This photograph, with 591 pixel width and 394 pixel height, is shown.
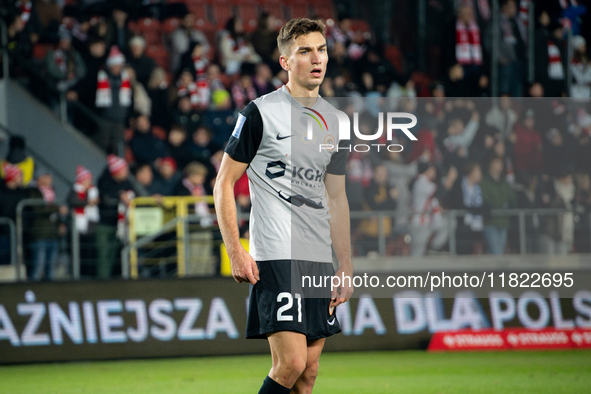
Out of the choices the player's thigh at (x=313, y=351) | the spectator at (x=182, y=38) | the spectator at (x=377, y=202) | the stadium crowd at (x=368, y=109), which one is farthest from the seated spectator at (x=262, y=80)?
the player's thigh at (x=313, y=351)

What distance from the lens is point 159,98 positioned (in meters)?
12.4

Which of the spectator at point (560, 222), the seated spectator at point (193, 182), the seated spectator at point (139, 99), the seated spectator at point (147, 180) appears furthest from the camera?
the seated spectator at point (139, 99)

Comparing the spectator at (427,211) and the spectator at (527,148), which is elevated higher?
the spectator at (527,148)

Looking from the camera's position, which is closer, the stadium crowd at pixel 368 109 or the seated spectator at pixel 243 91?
the stadium crowd at pixel 368 109

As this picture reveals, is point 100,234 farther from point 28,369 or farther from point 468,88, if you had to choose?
point 468,88

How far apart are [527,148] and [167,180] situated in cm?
478

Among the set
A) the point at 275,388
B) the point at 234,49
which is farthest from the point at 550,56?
the point at 275,388

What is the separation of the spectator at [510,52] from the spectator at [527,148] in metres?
2.64

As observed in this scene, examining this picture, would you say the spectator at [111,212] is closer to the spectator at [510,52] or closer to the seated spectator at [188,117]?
the seated spectator at [188,117]

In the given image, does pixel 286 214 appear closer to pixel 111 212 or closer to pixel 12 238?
pixel 111 212

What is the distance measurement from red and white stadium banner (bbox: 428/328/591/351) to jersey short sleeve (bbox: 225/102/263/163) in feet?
19.5

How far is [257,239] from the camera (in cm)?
400

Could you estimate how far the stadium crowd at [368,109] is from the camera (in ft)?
31.7

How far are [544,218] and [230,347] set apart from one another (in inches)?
164
